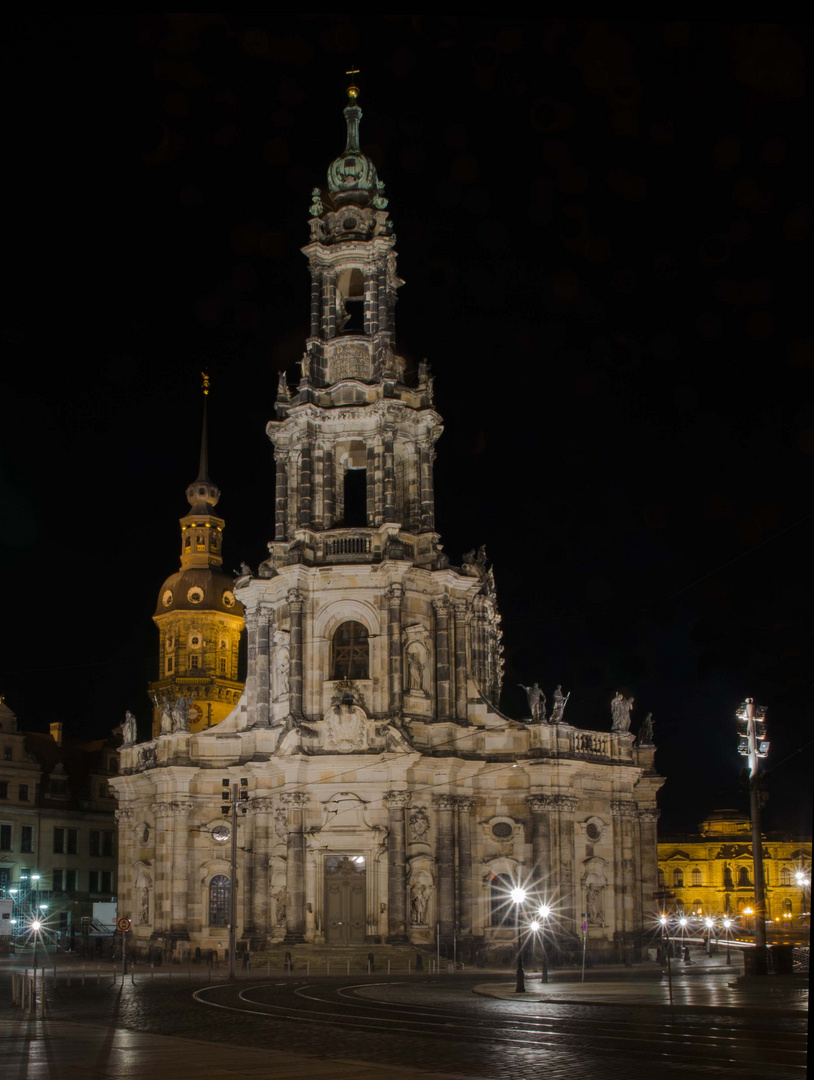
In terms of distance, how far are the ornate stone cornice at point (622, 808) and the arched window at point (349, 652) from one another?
1362 centimetres

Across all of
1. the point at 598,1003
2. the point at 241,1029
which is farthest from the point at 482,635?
the point at 241,1029

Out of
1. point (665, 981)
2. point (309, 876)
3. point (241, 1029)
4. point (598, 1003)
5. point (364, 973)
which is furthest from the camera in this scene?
point (309, 876)

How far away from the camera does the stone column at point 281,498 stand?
61.3 metres

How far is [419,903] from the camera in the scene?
55312mm

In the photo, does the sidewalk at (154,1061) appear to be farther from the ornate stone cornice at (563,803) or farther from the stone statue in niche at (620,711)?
the stone statue in niche at (620,711)

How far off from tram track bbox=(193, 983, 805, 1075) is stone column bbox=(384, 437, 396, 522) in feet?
93.0

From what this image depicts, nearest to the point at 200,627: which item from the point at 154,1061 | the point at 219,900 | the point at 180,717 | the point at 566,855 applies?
the point at 180,717

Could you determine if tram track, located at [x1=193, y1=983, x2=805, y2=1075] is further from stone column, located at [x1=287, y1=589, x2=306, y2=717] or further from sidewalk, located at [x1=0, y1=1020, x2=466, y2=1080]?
stone column, located at [x1=287, y1=589, x2=306, y2=717]

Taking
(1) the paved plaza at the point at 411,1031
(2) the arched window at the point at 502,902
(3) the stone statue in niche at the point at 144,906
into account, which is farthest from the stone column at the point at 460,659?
(1) the paved plaza at the point at 411,1031

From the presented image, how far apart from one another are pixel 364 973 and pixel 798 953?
17.8m

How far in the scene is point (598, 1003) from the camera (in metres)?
31.6

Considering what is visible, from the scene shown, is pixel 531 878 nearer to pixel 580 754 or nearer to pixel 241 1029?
pixel 580 754

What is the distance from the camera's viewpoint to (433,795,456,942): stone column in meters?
55.3

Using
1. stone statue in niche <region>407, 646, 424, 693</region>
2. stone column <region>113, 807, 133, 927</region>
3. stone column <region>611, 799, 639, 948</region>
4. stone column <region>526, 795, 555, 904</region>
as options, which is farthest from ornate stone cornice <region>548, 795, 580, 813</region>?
stone column <region>113, 807, 133, 927</region>
